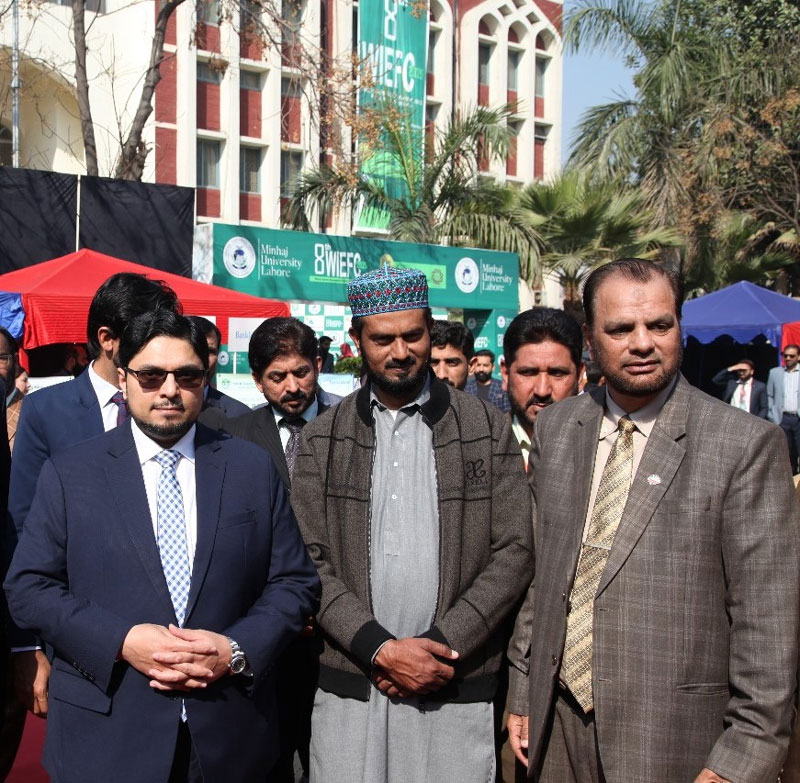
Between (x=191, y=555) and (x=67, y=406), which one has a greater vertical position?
(x=67, y=406)

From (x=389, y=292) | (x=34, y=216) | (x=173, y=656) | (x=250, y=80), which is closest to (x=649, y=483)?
(x=389, y=292)

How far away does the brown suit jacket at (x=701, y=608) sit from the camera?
2.44 metres

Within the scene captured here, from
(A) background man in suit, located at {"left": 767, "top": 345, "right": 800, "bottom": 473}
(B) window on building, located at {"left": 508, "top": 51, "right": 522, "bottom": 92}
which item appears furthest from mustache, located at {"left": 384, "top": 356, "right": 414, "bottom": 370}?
(B) window on building, located at {"left": 508, "top": 51, "right": 522, "bottom": 92}

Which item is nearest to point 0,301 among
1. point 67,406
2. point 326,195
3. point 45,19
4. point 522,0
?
point 67,406

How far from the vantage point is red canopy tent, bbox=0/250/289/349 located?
27.6 feet

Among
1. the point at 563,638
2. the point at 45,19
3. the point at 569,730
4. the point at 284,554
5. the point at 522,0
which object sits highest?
the point at 522,0

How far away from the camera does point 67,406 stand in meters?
3.59

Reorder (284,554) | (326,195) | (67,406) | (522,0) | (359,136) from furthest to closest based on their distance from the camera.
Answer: (522,0) < (326,195) < (359,136) < (67,406) < (284,554)

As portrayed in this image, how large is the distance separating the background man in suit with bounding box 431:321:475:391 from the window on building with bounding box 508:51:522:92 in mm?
32439

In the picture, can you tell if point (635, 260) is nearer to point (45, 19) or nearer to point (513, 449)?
point (513, 449)

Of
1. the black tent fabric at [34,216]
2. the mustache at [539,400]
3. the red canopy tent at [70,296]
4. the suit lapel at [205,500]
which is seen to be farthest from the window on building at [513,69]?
the suit lapel at [205,500]

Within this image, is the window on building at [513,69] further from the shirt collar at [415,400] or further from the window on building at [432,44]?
the shirt collar at [415,400]

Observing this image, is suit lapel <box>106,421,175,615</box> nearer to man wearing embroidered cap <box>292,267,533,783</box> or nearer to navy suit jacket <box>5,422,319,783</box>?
navy suit jacket <box>5,422,319,783</box>

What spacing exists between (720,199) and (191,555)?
18509mm
